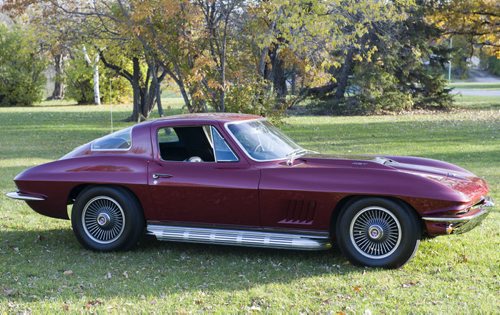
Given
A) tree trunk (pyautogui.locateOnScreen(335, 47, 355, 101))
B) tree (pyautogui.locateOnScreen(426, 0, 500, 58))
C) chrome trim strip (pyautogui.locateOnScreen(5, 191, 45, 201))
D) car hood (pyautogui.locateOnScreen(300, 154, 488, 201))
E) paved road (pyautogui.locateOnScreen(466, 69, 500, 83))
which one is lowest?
chrome trim strip (pyautogui.locateOnScreen(5, 191, 45, 201))

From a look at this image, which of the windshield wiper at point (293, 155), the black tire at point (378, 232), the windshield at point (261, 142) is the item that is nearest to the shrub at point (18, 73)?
the windshield at point (261, 142)

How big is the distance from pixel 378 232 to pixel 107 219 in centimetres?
272

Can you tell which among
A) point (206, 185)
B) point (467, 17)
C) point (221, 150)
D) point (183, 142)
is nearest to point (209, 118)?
point (183, 142)

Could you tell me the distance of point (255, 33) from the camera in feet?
47.4

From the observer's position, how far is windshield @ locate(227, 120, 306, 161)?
6309 millimetres

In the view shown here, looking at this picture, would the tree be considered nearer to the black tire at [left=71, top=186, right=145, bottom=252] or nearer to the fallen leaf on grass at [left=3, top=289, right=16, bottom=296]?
the black tire at [left=71, top=186, right=145, bottom=252]

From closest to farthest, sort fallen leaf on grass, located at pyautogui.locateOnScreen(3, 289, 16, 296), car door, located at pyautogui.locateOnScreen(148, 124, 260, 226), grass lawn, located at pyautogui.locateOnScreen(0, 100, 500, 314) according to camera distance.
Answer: grass lawn, located at pyautogui.locateOnScreen(0, 100, 500, 314) → fallen leaf on grass, located at pyautogui.locateOnScreen(3, 289, 16, 296) → car door, located at pyautogui.locateOnScreen(148, 124, 260, 226)

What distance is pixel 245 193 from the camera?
6043 mm

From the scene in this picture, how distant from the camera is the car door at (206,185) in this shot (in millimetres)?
6086

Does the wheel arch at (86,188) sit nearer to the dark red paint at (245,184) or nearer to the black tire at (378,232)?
the dark red paint at (245,184)

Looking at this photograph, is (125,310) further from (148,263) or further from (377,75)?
(377,75)

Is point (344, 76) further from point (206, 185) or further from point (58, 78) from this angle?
point (58, 78)

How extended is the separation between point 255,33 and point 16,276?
32.1ft

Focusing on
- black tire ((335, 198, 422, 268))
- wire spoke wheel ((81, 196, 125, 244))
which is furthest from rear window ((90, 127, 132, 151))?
black tire ((335, 198, 422, 268))
